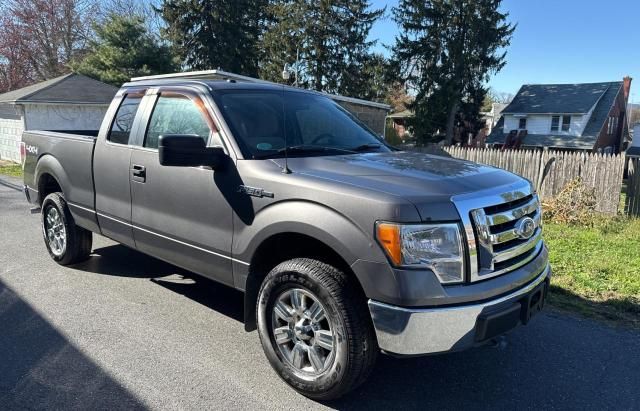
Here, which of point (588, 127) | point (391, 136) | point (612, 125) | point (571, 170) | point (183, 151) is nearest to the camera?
point (183, 151)

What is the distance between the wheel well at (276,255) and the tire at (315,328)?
116mm

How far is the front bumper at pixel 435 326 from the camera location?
2.63 m

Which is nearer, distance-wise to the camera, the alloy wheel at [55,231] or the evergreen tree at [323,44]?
the alloy wheel at [55,231]

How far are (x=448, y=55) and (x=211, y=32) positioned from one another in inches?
642

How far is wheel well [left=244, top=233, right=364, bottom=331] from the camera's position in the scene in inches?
124

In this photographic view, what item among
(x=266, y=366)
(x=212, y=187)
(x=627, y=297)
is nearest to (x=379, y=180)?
(x=212, y=187)

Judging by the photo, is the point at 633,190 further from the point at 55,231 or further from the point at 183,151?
the point at 55,231

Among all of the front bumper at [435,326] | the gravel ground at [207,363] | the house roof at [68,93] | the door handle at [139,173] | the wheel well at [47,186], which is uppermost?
the house roof at [68,93]

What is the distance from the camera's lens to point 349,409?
3037mm

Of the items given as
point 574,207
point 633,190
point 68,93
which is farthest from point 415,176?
point 68,93

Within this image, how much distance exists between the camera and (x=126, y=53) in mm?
26156

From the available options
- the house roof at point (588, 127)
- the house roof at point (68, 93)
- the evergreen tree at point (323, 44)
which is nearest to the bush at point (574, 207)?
the house roof at point (68, 93)

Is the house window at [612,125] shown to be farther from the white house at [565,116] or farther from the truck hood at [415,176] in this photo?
the truck hood at [415,176]

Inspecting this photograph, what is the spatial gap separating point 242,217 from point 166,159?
0.63m
